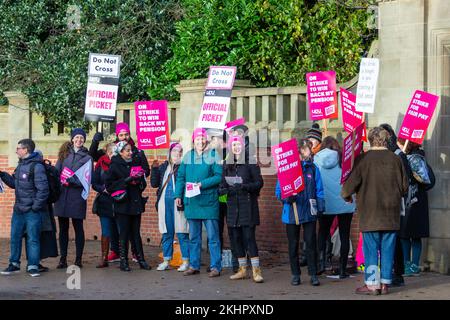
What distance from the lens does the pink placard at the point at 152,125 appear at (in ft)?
53.1

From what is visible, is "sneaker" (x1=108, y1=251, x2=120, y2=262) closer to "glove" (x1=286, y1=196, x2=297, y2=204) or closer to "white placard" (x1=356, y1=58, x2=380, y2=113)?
"glove" (x1=286, y1=196, x2=297, y2=204)

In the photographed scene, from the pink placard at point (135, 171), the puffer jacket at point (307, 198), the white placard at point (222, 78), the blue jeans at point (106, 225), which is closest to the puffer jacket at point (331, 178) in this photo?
the puffer jacket at point (307, 198)

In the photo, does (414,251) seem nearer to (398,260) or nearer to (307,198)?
(398,260)

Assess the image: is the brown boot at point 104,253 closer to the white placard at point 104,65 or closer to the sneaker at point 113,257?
the sneaker at point 113,257

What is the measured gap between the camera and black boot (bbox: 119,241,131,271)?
1490 cm

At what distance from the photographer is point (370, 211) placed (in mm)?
12297

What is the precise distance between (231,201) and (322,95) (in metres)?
2.46

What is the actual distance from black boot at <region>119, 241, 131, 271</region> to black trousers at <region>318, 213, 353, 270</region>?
8.71 feet

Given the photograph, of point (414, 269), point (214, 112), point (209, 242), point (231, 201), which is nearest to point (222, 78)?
point (214, 112)

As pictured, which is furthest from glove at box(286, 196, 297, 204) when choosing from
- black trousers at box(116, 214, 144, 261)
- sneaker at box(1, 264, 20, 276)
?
sneaker at box(1, 264, 20, 276)

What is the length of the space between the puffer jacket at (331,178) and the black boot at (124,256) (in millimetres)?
2841

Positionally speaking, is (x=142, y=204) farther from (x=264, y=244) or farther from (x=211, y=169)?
(x=264, y=244)

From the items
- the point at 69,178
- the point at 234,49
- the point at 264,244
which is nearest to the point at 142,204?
the point at 69,178

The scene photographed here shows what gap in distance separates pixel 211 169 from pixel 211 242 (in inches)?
37.7
